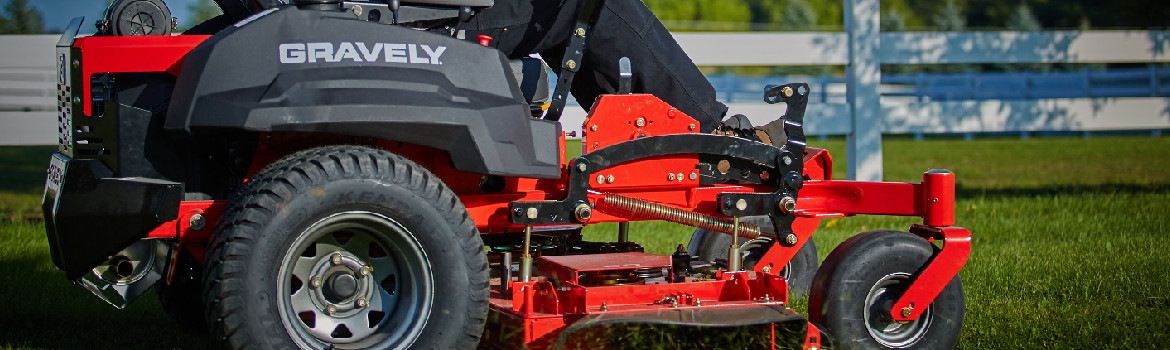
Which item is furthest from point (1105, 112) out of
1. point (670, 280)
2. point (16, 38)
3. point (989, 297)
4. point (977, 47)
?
point (16, 38)

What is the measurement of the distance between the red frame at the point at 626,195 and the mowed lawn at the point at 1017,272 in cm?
59

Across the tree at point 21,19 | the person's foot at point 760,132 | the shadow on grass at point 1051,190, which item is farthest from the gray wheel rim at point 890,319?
the tree at point 21,19

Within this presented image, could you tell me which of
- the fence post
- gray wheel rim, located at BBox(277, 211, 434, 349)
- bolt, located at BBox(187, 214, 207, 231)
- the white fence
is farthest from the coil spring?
the fence post

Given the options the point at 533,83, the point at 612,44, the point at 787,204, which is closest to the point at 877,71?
the point at 787,204

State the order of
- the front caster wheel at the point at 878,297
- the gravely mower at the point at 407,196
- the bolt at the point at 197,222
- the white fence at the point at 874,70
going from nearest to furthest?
1. the gravely mower at the point at 407,196
2. the bolt at the point at 197,222
3. the front caster wheel at the point at 878,297
4. the white fence at the point at 874,70

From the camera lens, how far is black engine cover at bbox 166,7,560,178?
3320 millimetres

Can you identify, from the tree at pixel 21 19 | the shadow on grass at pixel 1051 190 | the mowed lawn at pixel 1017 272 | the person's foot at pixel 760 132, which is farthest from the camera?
the shadow on grass at pixel 1051 190

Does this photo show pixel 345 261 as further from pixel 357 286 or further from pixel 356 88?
pixel 356 88

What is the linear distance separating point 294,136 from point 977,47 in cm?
641

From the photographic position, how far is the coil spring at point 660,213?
3.98m

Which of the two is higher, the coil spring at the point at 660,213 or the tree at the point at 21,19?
the tree at the point at 21,19

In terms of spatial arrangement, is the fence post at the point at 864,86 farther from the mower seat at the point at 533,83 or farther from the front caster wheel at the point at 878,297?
the mower seat at the point at 533,83

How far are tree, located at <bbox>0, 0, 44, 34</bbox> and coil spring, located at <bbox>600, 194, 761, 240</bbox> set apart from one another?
5.61m

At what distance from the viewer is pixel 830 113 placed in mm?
8156
